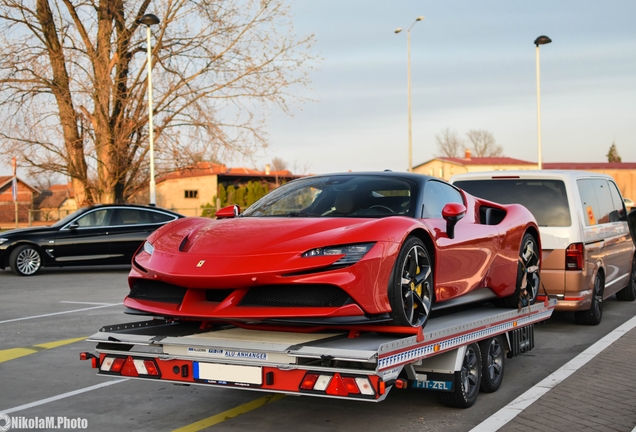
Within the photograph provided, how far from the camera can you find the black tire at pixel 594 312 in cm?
977

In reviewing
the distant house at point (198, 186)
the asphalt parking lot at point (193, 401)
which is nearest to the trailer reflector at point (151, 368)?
the asphalt parking lot at point (193, 401)

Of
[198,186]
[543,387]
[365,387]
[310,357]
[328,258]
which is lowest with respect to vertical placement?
[543,387]

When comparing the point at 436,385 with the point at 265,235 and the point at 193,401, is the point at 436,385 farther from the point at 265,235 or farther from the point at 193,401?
the point at 193,401

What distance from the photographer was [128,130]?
25703 millimetres

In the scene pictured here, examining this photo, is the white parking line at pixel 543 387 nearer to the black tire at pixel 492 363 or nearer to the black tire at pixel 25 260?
the black tire at pixel 492 363

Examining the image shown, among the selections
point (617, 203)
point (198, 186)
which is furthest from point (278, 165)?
point (617, 203)

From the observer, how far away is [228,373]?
480 cm

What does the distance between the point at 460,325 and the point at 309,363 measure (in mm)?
1449

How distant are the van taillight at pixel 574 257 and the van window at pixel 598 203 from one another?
1.80ft

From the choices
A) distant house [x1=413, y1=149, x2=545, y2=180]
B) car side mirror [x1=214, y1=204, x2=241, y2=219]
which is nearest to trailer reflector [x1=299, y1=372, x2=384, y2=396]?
car side mirror [x1=214, y1=204, x2=241, y2=219]

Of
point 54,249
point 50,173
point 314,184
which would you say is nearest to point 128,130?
point 50,173

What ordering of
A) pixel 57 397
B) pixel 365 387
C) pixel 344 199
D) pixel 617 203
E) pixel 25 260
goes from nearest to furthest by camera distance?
pixel 365 387 → pixel 344 199 → pixel 57 397 → pixel 617 203 → pixel 25 260

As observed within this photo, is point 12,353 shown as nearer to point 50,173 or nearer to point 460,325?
point 460,325

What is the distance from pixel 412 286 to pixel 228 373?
141 cm
